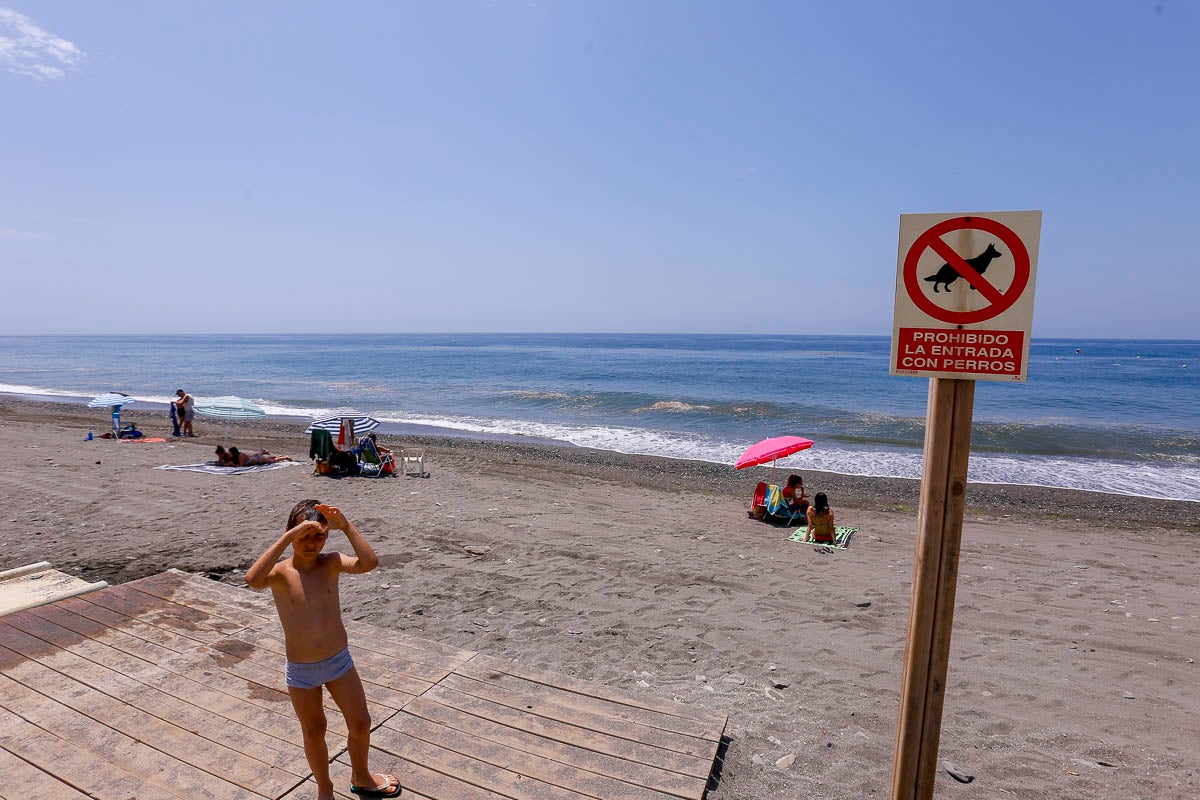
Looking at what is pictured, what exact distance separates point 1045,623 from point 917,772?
17.7ft

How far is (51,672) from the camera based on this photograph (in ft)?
13.9

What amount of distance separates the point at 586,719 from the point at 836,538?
23.5 feet

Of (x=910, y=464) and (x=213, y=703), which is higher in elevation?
(x=213, y=703)

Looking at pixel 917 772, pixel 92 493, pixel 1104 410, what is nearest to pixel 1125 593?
pixel 917 772

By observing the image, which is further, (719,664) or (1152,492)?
(1152,492)

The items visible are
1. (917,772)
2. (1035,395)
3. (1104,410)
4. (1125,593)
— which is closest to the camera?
(917,772)

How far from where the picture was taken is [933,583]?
238 cm

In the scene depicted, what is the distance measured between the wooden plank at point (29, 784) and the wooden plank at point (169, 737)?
15.6 inches

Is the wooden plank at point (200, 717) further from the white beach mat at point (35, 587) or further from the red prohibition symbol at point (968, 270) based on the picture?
the red prohibition symbol at point (968, 270)

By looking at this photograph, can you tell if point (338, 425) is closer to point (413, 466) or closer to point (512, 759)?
point (413, 466)

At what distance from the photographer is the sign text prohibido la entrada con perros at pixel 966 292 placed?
205 centimetres

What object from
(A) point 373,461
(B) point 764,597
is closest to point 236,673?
(B) point 764,597

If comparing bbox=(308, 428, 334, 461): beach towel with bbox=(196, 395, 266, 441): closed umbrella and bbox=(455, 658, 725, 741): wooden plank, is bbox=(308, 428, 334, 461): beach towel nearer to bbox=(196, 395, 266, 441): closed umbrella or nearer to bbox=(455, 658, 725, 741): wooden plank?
bbox=(196, 395, 266, 441): closed umbrella

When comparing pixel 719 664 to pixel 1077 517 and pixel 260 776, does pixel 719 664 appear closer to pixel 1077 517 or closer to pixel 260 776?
pixel 260 776
